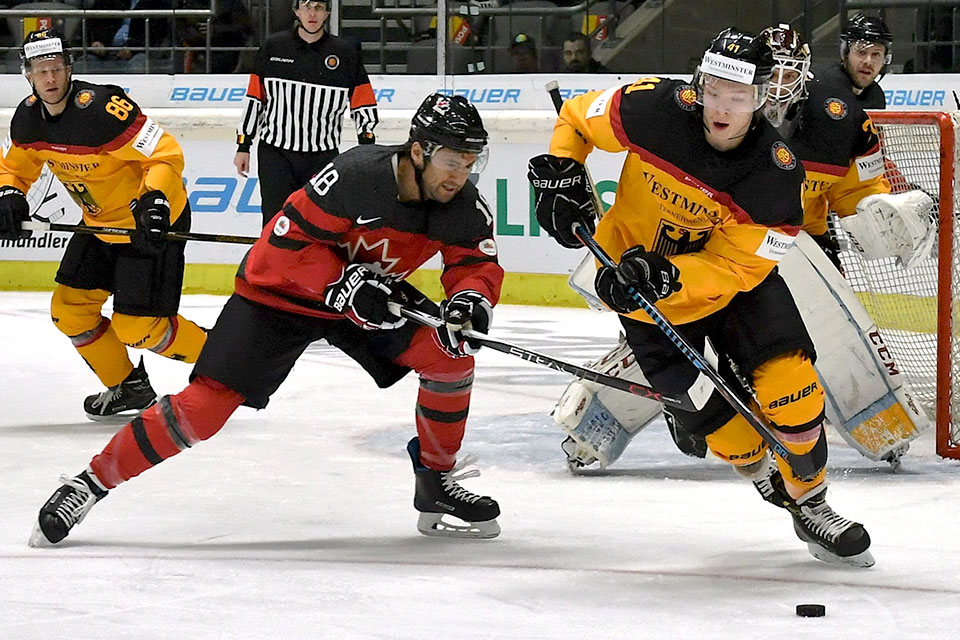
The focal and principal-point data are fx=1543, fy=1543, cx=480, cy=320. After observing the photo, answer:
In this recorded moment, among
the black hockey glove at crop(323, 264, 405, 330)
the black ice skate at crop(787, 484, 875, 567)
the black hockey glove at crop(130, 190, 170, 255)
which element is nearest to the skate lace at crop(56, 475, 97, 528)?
the black hockey glove at crop(323, 264, 405, 330)

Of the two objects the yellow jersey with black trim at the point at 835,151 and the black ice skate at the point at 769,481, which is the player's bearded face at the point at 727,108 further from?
the yellow jersey with black trim at the point at 835,151

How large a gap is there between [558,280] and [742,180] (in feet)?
13.2

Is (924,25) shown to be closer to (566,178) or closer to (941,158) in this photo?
(941,158)

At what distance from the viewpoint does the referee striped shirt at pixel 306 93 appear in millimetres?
5672

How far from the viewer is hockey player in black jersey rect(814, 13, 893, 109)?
428 centimetres

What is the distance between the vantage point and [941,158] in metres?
3.80

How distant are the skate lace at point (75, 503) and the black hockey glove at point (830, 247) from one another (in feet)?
6.17

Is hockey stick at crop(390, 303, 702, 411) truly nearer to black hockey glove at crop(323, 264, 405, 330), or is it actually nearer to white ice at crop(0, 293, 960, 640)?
black hockey glove at crop(323, 264, 405, 330)

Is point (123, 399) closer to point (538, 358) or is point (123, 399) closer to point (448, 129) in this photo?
point (538, 358)

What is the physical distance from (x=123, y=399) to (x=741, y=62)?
8.02 feet

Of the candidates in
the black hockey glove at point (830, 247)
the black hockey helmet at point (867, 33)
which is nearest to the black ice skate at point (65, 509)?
the black hockey glove at point (830, 247)

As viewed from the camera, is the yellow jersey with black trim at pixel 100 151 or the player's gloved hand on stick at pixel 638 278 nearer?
the player's gloved hand on stick at pixel 638 278

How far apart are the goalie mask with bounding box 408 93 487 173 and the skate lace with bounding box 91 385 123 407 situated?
77.4 inches

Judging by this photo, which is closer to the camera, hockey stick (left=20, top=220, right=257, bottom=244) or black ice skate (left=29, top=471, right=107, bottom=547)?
black ice skate (left=29, top=471, right=107, bottom=547)
